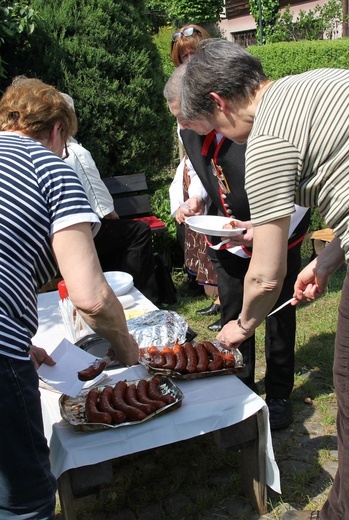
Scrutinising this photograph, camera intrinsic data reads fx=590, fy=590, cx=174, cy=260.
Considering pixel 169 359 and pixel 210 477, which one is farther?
pixel 210 477

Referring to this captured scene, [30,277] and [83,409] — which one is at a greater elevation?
[30,277]

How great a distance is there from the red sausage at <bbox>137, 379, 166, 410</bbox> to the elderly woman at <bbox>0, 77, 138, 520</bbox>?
58 centimetres

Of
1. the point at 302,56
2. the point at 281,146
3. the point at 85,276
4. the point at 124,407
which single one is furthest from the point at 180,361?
the point at 302,56

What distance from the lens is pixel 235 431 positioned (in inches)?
98.3

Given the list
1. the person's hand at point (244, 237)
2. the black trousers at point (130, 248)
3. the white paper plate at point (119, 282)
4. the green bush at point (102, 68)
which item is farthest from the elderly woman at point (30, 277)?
the green bush at point (102, 68)

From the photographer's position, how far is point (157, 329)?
2.94m

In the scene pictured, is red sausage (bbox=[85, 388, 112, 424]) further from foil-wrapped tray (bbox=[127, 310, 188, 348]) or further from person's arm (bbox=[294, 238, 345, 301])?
person's arm (bbox=[294, 238, 345, 301])

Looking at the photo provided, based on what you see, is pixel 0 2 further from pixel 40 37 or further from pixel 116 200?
pixel 116 200

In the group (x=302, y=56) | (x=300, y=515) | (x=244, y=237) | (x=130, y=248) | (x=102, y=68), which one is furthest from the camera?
(x=302, y=56)

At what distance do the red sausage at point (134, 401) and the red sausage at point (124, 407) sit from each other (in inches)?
0.7

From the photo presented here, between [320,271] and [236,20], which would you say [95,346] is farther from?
[236,20]

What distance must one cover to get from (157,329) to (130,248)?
2.24 metres

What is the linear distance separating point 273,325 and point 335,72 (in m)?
1.66

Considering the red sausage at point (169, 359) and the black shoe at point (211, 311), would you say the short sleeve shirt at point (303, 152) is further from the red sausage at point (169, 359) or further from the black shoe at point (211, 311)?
the black shoe at point (211, 311)
